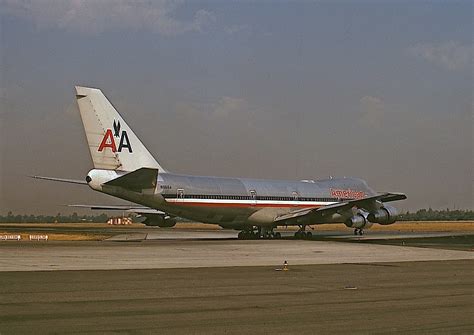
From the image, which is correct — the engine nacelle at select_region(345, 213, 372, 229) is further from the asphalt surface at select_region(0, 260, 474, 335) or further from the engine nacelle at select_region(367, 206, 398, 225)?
the asphalt surface at select_region(0, 260, 474, 335)

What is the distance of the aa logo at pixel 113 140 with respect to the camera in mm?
40594

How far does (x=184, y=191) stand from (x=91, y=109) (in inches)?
300

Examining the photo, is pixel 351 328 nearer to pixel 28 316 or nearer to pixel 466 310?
pixel 466 310

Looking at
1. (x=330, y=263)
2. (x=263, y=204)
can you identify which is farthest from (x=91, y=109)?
(x=330, y=263)

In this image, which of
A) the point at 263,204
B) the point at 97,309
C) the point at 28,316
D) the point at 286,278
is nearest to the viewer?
the point at 28,316

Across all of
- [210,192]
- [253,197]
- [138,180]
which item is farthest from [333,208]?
[138,180]

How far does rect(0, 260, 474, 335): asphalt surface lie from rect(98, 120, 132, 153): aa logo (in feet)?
74.0

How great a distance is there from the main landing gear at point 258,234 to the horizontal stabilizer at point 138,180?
36.9 ft

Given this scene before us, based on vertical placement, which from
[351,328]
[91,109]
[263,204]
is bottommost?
[351,328]

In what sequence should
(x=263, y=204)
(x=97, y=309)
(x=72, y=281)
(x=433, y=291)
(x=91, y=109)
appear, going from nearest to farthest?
(x=97, y=309)
(x=433, y=291)
(x=72, y=281)
(x=91, y=109)
(x=263, y=204)

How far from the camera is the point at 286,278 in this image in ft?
57.9

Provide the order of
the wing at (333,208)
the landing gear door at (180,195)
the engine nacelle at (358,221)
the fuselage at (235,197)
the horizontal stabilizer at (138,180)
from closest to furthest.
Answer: the horizontal stabilizer at (138,180)
the fuselage at (235,197)
the landing gear door at (180,195)
the wing at (333,208)
the engine nacelle at (358,221)

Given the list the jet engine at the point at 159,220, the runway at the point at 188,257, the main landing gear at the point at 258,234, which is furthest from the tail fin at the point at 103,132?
the jet engine at the point at 159,220

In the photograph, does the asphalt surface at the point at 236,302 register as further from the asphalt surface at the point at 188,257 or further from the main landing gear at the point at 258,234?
the main landing gear at the point at 258,234
